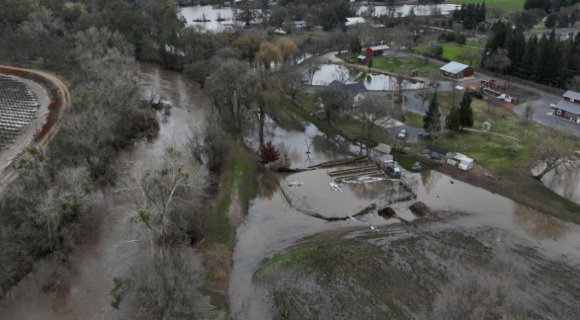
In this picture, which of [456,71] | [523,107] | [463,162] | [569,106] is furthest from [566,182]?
[456,71]

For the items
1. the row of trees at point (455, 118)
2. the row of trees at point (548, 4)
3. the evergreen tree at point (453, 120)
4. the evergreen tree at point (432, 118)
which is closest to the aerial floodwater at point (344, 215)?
the evergreen tree at point (432, 118)

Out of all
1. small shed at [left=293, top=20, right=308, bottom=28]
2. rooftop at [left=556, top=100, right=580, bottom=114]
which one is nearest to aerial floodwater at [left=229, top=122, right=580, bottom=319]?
rooftop at [left=556, top=100, right=580, bottom=114]

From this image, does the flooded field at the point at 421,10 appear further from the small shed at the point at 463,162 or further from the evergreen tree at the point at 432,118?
the small shed at the point at 463,162

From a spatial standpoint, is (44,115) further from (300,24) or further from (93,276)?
(300,24)

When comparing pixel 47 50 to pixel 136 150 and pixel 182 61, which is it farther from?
pixel 136 150

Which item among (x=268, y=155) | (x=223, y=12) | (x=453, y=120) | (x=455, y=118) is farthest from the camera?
(x=223, y=12)

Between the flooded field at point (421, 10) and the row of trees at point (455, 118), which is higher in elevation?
the flooded field at point (421, 10)

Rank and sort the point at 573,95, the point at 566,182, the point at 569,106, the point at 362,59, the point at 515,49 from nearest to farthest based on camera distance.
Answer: the point at 566,182 < the point at 569,106 < the point at 573,95 < the point at 515,49 < the point at 362,59
